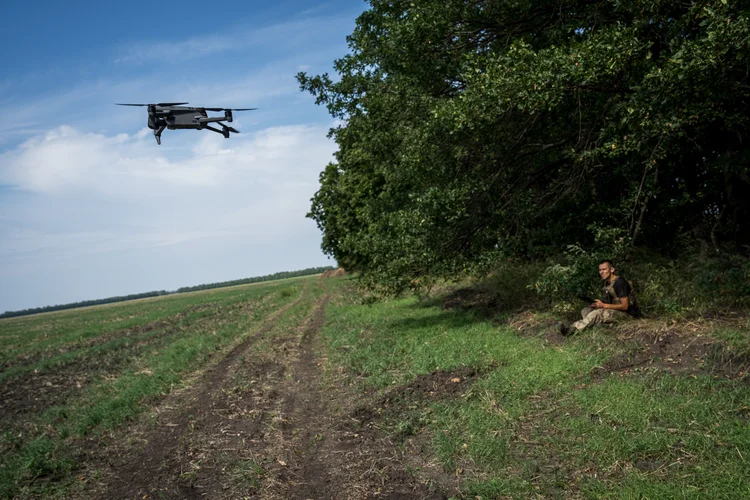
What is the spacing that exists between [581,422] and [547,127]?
7.34m

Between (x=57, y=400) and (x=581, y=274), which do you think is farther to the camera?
(x=57, y=400)

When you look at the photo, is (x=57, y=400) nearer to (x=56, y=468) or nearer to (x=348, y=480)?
(x=56, y=468)

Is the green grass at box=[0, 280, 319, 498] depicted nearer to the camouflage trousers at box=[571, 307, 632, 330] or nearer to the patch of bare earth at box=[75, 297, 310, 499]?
the patch of bare earth at box=[75, 297, 310, 499]

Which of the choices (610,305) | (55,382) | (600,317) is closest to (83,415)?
(55,382)

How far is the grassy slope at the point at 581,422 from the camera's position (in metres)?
4.36

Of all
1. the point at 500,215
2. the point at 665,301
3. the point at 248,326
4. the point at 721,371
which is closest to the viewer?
the point at 721,371

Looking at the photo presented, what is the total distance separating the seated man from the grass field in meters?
0.35

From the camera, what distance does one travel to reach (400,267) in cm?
1157

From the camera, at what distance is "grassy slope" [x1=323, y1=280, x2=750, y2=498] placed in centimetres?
436

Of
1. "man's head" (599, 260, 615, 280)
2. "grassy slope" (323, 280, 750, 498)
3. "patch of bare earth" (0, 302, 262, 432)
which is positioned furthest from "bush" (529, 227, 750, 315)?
"patch of bare earth" (0, 302, 262, 432)

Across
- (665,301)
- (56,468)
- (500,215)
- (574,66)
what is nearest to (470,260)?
(500,215)

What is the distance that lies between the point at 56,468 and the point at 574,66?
9.21 m

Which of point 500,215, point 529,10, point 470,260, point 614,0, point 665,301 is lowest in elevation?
point 665,301

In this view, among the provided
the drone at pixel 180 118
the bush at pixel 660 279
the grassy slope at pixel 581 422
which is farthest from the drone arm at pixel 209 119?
the bush at pixel 660 279
